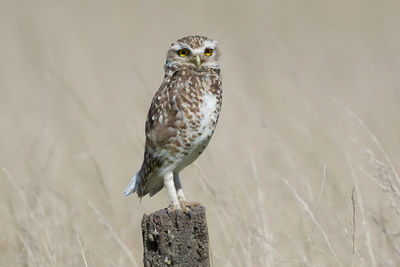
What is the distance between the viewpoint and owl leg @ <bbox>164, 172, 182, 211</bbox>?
3.63m

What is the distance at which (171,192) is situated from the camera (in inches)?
151

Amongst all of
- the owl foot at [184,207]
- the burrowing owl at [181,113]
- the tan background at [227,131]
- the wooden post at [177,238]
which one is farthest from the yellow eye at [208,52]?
the wooden post at [177,238]

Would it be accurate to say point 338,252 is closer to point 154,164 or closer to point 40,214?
point 154,164

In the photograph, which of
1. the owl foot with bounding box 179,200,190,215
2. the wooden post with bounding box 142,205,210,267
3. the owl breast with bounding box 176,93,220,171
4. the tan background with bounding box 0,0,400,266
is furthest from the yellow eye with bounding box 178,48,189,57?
the wooden post with bounding box 142,205,210,267

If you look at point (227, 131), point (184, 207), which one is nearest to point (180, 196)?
point (184, 207)

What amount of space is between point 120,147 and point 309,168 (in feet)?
6.54

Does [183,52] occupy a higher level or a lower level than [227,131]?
higher

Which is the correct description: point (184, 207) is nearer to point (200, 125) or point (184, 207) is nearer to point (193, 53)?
point (200, 125)

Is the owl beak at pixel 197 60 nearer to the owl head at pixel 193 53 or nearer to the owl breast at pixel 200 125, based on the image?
the owl head at pixel 193 53

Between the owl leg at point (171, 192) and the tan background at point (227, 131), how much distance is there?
1.13 ft

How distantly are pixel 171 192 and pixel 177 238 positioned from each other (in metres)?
0.64

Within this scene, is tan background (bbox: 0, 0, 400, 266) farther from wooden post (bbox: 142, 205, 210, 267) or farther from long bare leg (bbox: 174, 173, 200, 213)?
wooden post (bbox: 142, 205, 210, 267)

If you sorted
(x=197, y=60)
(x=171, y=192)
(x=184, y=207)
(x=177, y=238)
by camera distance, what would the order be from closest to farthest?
(x=177, y=238)
(x=184, y=207)
(x=171, y=192)
(x=197, y=60)

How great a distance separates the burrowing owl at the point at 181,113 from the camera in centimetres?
387
